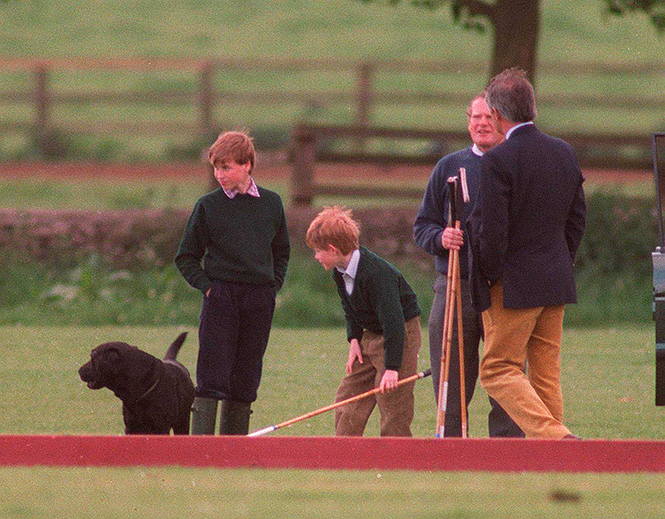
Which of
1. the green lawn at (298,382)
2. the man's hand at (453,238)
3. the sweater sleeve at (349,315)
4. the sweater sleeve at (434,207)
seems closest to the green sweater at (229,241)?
the sweater sleeve at (349,315)

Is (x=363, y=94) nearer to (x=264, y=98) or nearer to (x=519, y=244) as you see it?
(x=264, y=98)

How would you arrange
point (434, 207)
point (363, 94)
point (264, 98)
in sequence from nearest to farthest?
point (434, 207) → point (363, 94) → point (264, 98)

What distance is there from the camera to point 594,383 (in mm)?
9523

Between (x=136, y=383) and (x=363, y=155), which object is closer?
(x=136, y=383)

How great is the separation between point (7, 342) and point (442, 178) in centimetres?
583

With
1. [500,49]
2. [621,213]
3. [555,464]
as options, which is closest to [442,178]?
[555,464]

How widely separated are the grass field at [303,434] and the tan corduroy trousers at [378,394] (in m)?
0.75

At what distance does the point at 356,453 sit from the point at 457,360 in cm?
127

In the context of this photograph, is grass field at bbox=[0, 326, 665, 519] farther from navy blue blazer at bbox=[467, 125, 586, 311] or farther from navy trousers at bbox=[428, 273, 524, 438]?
navy blue blazer at bbox=[467, 125, 586, 311]

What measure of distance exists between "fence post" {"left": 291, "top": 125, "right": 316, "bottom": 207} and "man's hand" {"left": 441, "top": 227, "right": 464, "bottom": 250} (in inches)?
368

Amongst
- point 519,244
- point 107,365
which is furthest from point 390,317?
point 107,365

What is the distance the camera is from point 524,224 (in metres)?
5.95

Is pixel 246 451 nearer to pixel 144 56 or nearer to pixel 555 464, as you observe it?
pixel 555 464

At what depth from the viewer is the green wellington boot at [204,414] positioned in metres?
6.52
